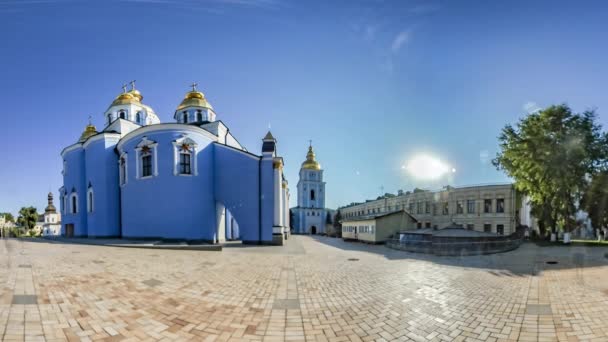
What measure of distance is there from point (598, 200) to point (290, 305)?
31708 mm

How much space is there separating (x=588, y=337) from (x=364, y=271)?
5.69m

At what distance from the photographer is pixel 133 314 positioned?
4727 mm

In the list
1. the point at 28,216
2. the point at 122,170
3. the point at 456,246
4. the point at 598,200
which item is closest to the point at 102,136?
the point at 122,170

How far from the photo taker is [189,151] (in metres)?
20.7

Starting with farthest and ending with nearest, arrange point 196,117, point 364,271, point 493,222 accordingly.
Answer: point 493,222 < point 196,117 < point 364,271

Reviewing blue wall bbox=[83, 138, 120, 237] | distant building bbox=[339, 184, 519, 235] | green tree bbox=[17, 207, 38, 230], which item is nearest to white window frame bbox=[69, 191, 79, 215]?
blue wall bbox=[83, 138, 120, 237]

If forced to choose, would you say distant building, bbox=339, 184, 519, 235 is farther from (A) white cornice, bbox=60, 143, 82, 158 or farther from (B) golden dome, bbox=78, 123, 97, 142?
(B) golden dome, bbox=78, 123, 97, 142

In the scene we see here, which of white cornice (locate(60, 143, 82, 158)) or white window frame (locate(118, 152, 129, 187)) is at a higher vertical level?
white cornice (locate(60, 143, 82, 158))

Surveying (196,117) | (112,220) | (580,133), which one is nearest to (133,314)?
(112,220)

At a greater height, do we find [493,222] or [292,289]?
[292,289]

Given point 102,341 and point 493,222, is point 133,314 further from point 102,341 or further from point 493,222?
point 493,222

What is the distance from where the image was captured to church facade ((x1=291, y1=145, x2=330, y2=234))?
5781 cm

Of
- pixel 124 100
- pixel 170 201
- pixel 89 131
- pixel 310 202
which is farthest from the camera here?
pixel 310 202

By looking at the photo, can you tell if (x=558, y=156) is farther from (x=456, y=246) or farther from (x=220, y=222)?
(x=220, y=222)
